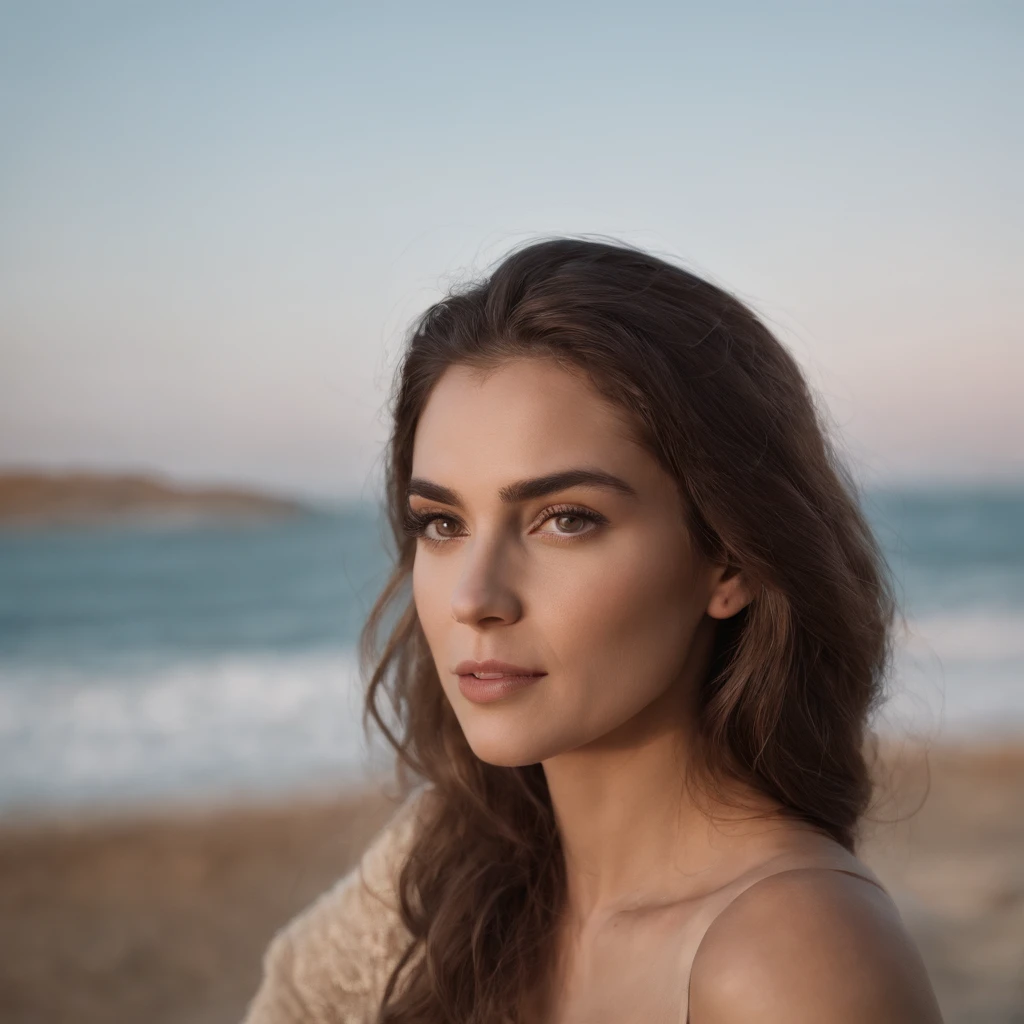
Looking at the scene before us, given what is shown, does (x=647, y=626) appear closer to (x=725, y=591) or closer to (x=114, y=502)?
(x=725, y=591)

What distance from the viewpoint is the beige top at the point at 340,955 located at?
2.61 m

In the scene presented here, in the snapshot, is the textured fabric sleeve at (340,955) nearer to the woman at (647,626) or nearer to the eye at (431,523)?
the woman at (647,626)

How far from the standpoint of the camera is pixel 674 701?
223cm

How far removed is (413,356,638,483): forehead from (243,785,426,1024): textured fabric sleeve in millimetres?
1088

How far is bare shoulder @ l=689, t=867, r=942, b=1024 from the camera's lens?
168 centimetres

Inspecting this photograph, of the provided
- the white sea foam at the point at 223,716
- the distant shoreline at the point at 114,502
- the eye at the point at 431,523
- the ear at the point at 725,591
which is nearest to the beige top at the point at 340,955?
the eye at the point at 431,523

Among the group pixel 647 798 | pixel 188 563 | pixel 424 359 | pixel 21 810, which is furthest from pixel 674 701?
pixel 188 563

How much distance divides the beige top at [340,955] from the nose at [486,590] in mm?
986

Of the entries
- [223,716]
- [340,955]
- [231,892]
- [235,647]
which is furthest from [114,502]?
[340,955]

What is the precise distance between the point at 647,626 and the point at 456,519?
38cm

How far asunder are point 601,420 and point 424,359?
19.1 inches

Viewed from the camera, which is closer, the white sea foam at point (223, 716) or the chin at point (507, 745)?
the chin at point (507, 745)

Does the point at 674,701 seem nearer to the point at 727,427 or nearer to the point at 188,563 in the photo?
the point at 727,427

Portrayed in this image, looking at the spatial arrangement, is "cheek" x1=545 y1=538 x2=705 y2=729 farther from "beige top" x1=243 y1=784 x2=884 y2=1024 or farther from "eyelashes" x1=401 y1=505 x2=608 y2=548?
"beige top" x1=243 y1=784 x2=884 y2=1024
